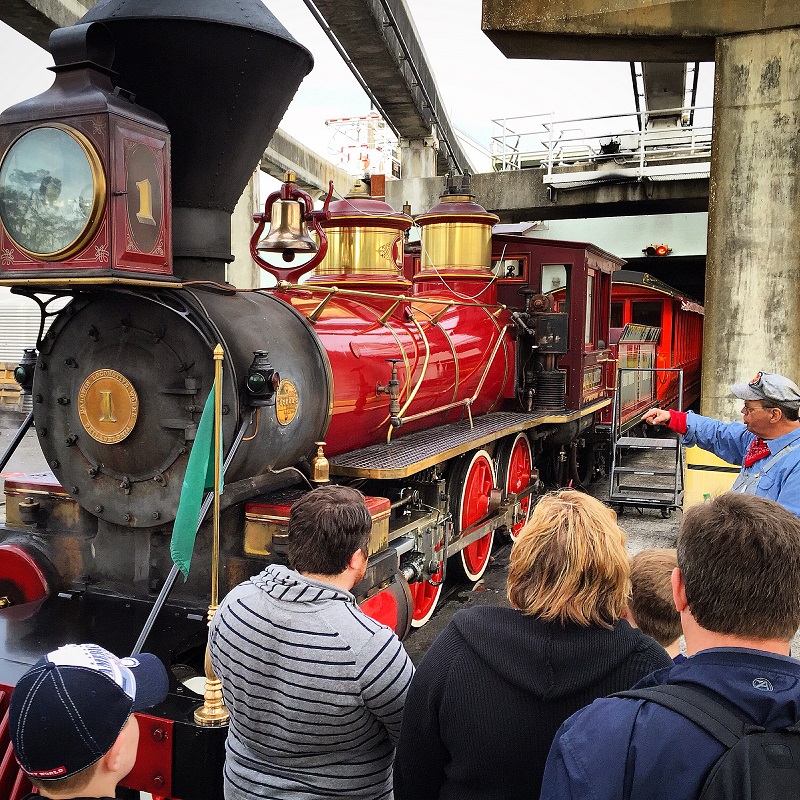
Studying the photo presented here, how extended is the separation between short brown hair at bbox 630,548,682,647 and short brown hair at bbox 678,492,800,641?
488 mm

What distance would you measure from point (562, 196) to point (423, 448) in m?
10.2

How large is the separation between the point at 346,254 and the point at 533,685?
434cm

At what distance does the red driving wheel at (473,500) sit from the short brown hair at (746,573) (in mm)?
4125

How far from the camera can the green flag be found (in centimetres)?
275

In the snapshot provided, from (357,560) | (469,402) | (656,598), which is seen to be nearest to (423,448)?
(469,402)

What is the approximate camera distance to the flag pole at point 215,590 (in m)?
2.42

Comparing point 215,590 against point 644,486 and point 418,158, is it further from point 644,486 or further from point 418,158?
point 418,158

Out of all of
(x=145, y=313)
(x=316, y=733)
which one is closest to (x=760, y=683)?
(x=316, y=733)

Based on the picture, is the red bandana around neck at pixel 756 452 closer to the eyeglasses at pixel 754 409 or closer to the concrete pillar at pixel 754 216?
the eyeglasses at pixel 754 409

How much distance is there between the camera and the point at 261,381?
3014 millimetres

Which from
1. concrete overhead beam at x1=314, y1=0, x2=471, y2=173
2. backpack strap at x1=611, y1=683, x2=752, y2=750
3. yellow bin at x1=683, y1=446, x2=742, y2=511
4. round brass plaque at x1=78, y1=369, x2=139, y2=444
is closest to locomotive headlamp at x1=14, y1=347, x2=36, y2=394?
round brass plaque at x1=78, y1=369, x2=139, y2=444

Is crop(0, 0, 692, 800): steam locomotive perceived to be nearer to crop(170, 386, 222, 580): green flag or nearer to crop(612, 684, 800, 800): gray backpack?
crop(170, 386, 222, 580): green flag

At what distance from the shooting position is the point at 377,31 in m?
10.7

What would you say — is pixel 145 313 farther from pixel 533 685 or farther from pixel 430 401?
pixel 430 401
